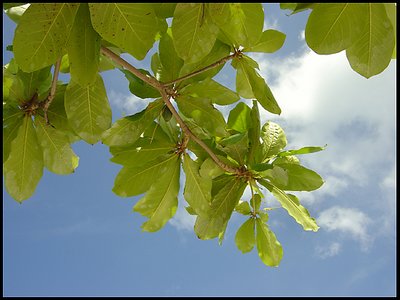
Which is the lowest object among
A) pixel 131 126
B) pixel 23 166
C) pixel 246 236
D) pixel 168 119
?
pixel 23 166

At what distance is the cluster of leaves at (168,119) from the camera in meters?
1.64

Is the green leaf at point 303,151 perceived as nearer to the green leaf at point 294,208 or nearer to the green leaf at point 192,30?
the green leaf at point 294,208

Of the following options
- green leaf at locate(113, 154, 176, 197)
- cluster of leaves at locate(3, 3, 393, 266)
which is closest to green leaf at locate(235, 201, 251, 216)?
cluster of leaves at locate(3, 3, 393, 266)

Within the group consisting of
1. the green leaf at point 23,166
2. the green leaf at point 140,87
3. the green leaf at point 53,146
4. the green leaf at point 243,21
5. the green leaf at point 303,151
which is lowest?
the green leaf at point 23,166

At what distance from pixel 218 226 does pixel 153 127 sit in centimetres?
60

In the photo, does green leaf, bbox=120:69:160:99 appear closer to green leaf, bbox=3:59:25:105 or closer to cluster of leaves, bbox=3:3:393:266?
cluster of leaves, bbox=3:3:393:266

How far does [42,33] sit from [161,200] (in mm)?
1120

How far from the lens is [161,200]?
2.42 m

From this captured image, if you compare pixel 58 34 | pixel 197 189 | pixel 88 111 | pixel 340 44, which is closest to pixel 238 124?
pixel 197 189

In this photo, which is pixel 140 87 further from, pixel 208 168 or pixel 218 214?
pixel 218 214

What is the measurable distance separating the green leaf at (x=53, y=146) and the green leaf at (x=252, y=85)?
88 centimetres

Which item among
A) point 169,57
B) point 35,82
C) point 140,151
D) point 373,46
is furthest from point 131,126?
point 373,46

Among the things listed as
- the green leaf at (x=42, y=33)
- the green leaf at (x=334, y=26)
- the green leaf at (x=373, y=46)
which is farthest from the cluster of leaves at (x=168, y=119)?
the green leaf at (x=373, y=46)

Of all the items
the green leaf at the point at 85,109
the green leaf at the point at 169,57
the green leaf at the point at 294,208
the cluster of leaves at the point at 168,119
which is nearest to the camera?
the cluster of leaves at the point at 168,119
